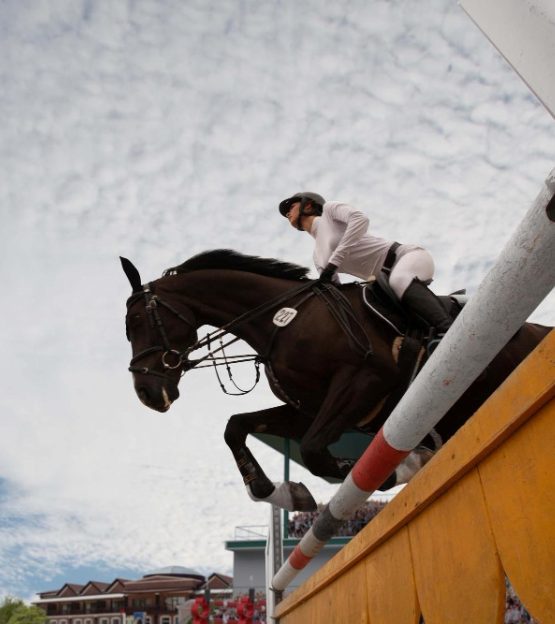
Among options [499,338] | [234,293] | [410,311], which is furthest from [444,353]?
[234,293]

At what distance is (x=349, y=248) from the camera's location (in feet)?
11.8

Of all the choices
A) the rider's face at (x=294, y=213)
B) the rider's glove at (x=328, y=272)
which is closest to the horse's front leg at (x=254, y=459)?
the rider's glove at (x=328, y=272)

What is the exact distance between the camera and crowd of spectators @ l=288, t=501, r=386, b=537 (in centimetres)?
1722

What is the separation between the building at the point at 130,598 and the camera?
44312 millimetres

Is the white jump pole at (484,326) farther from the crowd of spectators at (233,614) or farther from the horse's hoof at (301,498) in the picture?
the crowd of spectators at (233,614)

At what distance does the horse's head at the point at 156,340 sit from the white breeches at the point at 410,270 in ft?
4.24

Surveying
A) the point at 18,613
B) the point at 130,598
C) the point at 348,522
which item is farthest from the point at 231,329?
the point at 130,598

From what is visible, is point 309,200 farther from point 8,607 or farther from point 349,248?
point 8,607

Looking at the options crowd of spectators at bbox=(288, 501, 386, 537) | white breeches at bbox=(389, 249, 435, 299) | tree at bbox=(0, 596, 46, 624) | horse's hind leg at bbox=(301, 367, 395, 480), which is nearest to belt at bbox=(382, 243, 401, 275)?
white breeches at bbox=(389, 249, 435, 299)

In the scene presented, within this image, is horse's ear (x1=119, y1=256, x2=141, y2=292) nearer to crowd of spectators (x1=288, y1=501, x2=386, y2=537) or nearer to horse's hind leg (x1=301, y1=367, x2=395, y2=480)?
horse's hind leg (x1=301, y1=367, x2=395, y2=480)

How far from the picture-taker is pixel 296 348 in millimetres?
3238

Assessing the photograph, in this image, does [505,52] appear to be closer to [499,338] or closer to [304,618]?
[499,338]

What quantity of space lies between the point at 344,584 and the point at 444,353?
4.39ft

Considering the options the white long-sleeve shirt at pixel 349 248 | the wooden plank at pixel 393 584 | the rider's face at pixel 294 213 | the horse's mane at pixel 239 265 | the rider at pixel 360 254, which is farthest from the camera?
the rider's face at pixel 294 213
